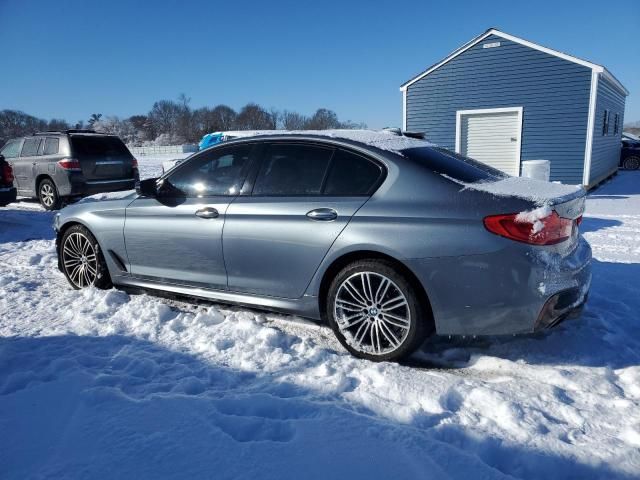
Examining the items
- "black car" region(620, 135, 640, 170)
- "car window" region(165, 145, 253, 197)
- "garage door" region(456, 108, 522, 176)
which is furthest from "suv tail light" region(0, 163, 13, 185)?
"black car" region(620, 135, 640, 170)

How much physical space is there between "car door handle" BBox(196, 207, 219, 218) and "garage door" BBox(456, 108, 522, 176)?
39.1ft

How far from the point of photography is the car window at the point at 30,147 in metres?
10.4

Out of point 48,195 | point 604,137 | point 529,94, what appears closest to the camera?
point 48,195

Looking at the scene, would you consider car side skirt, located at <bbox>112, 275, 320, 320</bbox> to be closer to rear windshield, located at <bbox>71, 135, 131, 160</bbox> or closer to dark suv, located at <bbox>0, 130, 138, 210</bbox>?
dark suv, located at <bbox>0, 130, 138, 210</bbox>

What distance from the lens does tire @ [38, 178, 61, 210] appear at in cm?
1005

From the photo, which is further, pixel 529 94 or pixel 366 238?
pixel 529 94

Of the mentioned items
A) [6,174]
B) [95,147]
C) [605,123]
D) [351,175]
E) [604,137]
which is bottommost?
[351,175]

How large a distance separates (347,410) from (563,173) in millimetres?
12881

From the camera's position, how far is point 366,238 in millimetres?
2984

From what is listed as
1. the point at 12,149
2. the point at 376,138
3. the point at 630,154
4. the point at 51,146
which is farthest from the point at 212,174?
the point at 630,154

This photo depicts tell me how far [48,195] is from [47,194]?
0.14ft

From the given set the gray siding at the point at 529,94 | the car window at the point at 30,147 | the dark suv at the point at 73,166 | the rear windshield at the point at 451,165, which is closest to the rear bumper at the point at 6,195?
the dark suv at the point at 73,166

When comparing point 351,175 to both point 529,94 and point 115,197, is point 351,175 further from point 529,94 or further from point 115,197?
point 529,94

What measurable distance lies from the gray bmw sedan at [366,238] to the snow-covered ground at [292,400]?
0.32m
